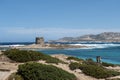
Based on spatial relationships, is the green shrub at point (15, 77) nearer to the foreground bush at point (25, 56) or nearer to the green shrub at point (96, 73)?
the green shrub at point (96, 73)

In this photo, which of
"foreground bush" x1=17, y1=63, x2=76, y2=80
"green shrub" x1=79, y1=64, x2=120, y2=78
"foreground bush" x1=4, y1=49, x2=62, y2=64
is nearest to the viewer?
"foreground bush" x1=17, y1=63, x2=76, y2=80

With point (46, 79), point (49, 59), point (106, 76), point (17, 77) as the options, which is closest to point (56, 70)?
point (46, 79)

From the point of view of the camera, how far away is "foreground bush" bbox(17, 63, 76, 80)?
2400 centimetres

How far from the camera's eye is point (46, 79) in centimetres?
2384

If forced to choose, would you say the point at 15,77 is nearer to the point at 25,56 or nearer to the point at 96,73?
the point at 96,73

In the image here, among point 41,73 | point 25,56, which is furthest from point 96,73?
point 25,56

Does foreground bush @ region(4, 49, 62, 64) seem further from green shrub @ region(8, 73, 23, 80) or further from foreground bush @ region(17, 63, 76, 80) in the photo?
green shrub @ region(8, 73, 23, 80)

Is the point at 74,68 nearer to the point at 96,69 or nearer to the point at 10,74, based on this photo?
the point at 96,69

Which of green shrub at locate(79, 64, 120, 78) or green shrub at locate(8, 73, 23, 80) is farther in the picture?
green shrub at locate(79, 64, 120, 78)

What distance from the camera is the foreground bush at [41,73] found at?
78.7ft

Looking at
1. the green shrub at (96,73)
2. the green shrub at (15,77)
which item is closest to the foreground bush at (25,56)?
the green shrub at (96,73)

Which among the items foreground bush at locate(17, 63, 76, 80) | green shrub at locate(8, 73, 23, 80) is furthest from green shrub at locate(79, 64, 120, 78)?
green shrub at locate(8, 73, 23, 80)

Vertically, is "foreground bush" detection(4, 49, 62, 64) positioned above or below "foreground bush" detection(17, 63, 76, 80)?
above

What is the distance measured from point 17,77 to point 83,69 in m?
6.59
